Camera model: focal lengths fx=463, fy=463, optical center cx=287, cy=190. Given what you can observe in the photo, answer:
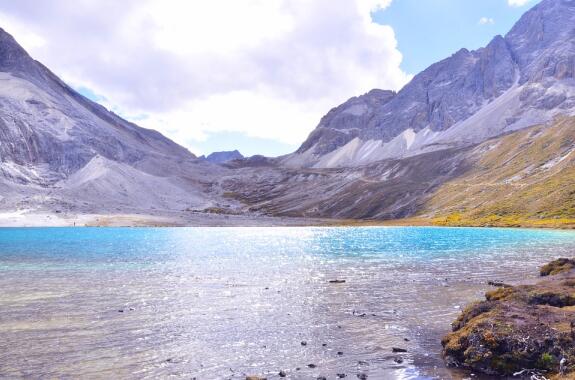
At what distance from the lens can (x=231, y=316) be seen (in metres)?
27.6

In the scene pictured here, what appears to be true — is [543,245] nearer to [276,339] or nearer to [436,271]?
[436,271]

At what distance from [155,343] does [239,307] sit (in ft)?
28.1

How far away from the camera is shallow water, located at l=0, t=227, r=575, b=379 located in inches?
750

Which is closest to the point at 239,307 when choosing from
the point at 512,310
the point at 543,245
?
the point at 512,310

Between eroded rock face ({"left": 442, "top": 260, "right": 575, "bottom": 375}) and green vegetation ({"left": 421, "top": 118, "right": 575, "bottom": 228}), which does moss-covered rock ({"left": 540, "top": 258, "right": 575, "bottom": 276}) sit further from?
green vegetation ({"left": 421, "top": 118, "right": 575, "bottom": 228})

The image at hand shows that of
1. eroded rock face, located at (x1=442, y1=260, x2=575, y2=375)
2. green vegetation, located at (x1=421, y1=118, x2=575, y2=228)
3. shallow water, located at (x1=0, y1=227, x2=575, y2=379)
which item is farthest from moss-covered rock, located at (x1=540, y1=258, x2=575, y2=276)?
green vegetation, located at (x1=421, y1=118, x2=575, y2=228)

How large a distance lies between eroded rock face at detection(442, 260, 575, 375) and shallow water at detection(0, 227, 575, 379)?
49.3 inches

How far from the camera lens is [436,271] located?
152 feet

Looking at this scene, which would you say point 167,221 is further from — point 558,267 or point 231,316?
point 231,316

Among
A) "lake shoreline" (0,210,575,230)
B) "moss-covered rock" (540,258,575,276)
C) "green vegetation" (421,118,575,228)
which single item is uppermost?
"green vegetation" (421,118,575,228)

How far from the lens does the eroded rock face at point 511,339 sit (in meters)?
17.2

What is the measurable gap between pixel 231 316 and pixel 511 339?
1553cm

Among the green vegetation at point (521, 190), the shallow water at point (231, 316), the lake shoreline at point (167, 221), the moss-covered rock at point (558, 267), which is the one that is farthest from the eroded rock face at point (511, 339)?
the lake shoreline at point (167, 221)

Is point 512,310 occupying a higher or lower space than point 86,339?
higher
